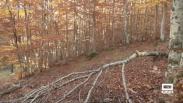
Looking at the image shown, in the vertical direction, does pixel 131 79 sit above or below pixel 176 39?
below

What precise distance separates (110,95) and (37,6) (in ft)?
50.7

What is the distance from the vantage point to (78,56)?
82.9 ft

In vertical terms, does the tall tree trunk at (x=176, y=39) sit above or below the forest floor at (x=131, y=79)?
above

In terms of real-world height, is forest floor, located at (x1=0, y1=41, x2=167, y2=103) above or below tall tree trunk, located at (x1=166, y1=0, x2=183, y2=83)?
below

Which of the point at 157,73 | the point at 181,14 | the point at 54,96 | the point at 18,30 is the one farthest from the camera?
the point at 18,30

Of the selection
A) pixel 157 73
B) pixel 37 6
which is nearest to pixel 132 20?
pixel 37 6

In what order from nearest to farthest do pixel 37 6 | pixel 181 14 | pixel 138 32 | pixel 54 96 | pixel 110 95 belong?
pixel 181 14, pixel 110 95, pixel 54 96, pixel 37 6, pixel 138 32

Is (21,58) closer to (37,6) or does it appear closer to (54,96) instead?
A: (37,6)

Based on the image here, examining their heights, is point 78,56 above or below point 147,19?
below

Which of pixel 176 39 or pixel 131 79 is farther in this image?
pixel 131 79

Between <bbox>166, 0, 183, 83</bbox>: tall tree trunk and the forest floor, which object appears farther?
the forest floor

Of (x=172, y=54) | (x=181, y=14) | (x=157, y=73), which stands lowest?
(x=157, y=73)

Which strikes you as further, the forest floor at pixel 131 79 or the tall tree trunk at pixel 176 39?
the forest floor at pixel 131 79

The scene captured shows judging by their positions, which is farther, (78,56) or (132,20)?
(132,20)
